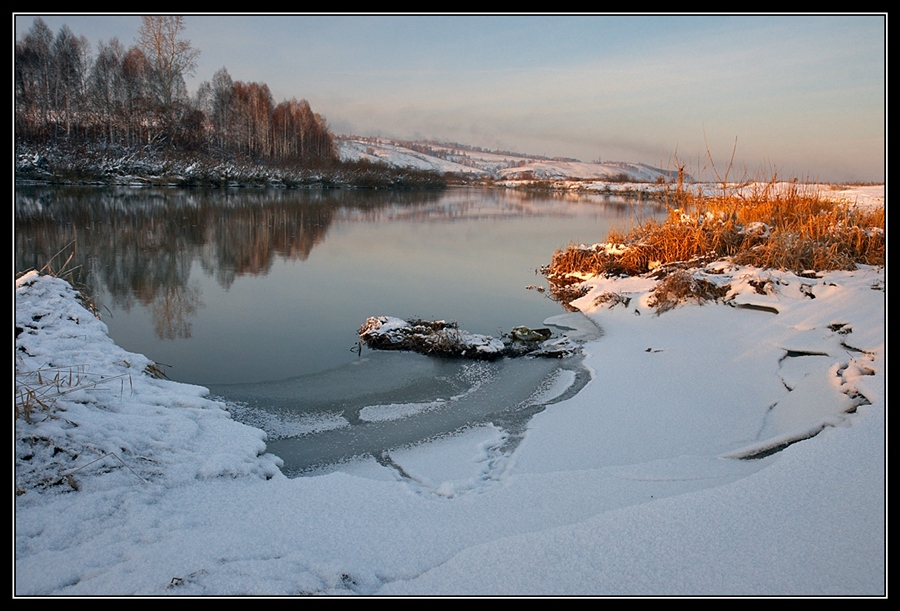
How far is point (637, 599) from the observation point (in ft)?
4.83

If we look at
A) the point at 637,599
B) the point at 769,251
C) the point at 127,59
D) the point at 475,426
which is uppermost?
the point at 127,59

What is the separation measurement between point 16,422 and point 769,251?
20.8 ft

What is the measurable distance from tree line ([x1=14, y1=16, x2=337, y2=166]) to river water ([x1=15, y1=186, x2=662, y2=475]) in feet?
61.0

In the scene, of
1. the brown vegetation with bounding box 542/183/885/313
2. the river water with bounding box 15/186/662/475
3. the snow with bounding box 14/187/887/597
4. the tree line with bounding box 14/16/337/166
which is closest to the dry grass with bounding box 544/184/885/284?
the brown vegetation with bounding box 542/183/885/313

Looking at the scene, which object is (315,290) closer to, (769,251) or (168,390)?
(168,390)

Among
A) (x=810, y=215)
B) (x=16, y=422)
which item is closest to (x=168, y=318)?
(x=16, y=422)

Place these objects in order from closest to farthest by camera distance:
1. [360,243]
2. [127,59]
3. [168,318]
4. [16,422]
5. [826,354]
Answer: [16,422] < [826,354] < [168,318] < [360,243] < [127,59]

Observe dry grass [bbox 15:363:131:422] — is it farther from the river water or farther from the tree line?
the tree line

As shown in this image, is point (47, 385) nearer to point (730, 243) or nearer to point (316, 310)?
point (316, 310)

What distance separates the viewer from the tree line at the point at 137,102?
2788cm

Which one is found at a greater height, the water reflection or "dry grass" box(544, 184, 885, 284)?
"dry grass" box(544, 184, 885, 284)

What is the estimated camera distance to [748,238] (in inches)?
265

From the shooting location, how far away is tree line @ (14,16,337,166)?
27.9 m

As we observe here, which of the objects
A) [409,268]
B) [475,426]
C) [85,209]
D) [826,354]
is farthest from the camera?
[85,209]
